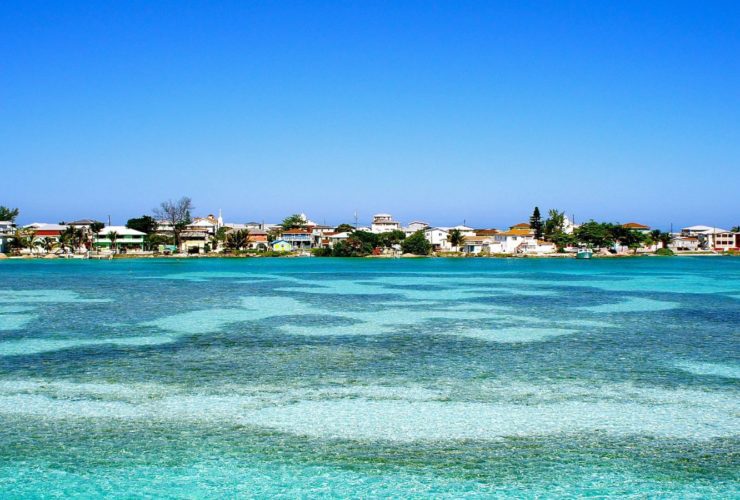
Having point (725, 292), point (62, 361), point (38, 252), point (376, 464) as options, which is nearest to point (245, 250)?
point (38, 252)

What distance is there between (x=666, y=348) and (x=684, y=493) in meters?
9.48

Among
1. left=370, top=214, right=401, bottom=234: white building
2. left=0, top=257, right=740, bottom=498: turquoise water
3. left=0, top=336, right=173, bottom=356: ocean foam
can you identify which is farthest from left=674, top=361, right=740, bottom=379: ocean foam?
left=370, top=214, right=401, bottom=234: white building

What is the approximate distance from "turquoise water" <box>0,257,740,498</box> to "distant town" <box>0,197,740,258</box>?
2866 inches

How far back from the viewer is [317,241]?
342ft

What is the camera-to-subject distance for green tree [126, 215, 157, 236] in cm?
10569

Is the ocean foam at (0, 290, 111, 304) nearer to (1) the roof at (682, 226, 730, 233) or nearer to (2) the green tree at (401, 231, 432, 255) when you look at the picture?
(2) the green tree at (401, 231, 432, 255)

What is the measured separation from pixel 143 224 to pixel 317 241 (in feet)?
89.7

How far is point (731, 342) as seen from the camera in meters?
17.1

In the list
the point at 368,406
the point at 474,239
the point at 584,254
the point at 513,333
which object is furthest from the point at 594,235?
the point at 368,406

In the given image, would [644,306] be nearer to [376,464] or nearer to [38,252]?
[376,464]

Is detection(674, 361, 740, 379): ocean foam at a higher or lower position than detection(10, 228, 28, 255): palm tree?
lower

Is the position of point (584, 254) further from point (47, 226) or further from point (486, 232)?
point (47, 226)

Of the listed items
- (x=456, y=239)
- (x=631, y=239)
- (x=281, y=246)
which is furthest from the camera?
(x=456, y=239)

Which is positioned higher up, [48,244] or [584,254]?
[48,244]
